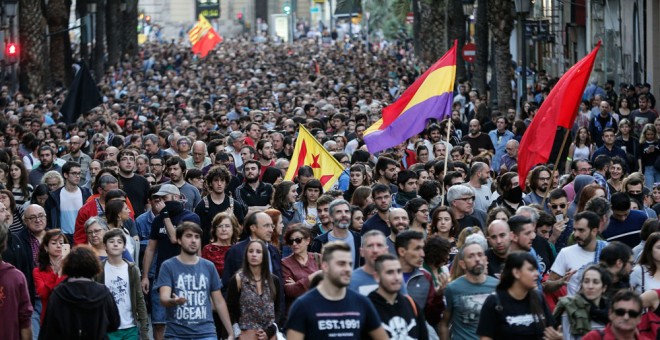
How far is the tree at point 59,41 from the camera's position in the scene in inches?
1809

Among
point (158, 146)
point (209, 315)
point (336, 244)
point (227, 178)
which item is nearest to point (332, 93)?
point (158, 146)

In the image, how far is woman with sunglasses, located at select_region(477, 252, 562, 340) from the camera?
902cm

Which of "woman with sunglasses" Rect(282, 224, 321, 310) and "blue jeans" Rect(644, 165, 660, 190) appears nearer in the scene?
"woman with sunglasses" Rect(282, 224, 321, 310)

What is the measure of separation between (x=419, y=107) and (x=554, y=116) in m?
2.59

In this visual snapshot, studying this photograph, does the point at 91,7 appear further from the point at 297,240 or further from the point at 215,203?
the point at 297,240

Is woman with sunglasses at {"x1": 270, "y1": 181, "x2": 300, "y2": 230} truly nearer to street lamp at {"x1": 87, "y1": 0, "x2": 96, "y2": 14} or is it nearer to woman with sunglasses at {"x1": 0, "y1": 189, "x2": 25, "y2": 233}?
woman with sunglasses at {"x1": 0, "y1": 189, "x2": 25, "y2": 233}

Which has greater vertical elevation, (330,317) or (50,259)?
(330,317)

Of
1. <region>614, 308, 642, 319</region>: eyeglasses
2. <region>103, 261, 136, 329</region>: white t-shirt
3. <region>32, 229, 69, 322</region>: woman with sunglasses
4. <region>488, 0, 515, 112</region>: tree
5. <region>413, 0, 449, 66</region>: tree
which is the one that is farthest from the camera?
<region>413, 0, 449, 66</region>: tree

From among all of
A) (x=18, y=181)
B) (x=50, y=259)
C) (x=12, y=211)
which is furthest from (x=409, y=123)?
(x=50, y=259)

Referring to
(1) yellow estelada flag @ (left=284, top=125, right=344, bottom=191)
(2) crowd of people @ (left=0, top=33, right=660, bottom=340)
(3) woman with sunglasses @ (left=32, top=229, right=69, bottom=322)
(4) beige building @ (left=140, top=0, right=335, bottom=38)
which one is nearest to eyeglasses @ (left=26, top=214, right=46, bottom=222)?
(2) crowd of people @ (left=0, top=33, right=660, bottom=340)

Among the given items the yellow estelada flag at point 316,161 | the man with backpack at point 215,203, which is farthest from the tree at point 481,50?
the man with backpack at point 215,203

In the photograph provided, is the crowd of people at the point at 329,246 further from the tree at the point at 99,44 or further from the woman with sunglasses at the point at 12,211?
the tree at the point at 99,44

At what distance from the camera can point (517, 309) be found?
9.09m

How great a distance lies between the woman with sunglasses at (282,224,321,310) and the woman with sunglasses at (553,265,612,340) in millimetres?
2450
